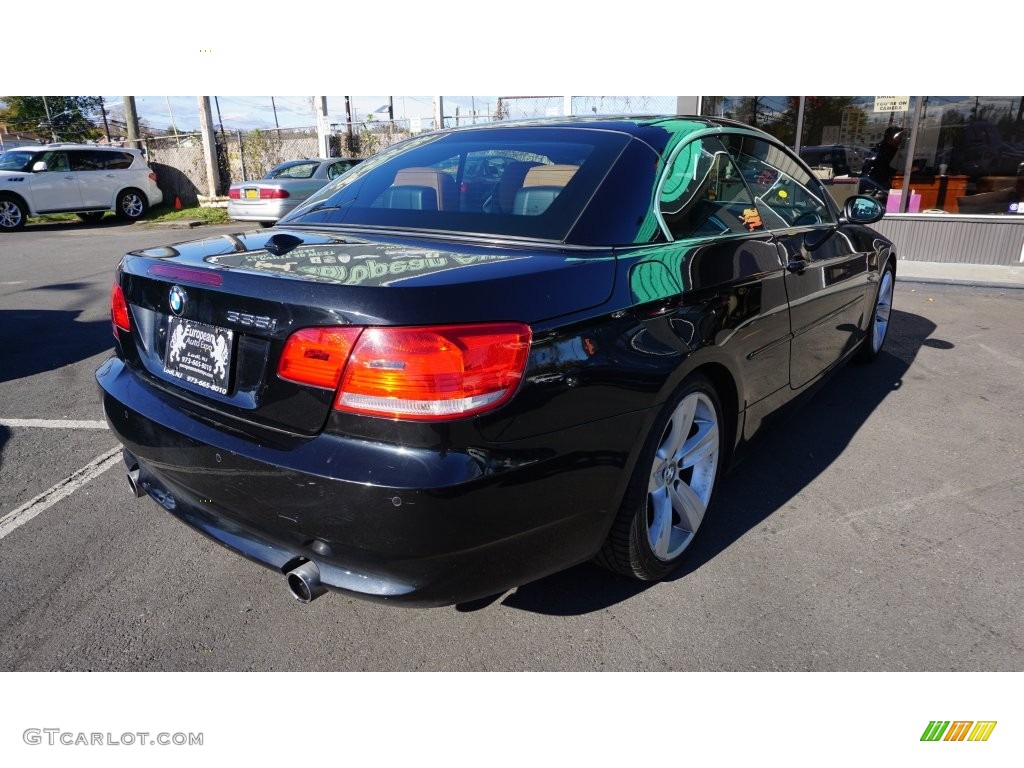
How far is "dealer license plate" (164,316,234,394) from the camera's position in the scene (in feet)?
6.56

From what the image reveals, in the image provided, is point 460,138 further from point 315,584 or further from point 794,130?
point 794,130

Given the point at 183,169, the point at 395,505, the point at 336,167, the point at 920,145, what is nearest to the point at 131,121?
the point at 183,169

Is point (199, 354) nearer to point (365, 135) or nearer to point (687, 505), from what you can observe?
point (687, 505)

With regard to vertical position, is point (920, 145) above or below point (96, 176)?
above

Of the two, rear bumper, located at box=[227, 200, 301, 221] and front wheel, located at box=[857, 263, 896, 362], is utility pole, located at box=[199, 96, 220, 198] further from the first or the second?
front wheel, located at box=[857, 263, 896, 362]

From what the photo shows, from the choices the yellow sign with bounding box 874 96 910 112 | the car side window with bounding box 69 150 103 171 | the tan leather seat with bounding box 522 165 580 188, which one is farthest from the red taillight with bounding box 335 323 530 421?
the car side window with bounding box 69 150 103 171

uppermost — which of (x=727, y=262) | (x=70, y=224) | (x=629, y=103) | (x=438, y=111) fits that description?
(x=438, y=111)

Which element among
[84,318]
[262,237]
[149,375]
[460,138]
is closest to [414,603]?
[149,375]

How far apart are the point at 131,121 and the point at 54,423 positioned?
20.0 meters

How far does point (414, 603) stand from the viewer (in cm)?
186

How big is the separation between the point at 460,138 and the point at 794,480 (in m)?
2.25

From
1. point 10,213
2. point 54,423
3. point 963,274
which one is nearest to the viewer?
point 54,423

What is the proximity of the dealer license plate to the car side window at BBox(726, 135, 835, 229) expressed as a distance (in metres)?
2.30

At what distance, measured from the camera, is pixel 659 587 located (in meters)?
2.60
